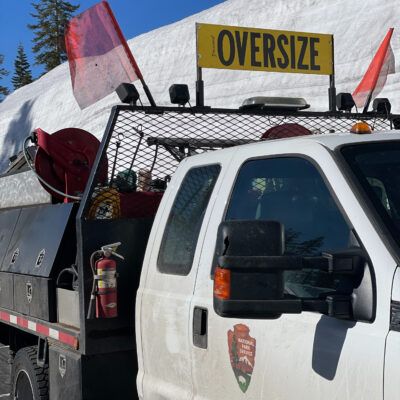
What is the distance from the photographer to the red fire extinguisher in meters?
3.90

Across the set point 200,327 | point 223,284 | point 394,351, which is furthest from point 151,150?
point 394,351

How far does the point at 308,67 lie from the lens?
542 centimetres

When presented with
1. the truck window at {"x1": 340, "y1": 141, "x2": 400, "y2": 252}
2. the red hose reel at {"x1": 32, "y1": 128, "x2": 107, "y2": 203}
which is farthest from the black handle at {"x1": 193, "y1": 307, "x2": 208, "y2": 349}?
the red hose reel at {"x1": 32, "y1": 128, "x2": 107, "y2": 203}

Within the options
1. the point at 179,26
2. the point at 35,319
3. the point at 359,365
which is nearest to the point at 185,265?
the point at 359,365

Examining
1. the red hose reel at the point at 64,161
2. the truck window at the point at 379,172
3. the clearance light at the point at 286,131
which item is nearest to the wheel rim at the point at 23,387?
the red hose reel at the point at 64,161

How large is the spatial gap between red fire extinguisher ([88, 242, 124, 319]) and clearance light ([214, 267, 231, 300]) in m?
1.60

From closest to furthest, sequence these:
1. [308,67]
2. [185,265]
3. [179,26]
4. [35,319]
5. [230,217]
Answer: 1. [230,217]
2. [185,265]
3. [35,319]
4. [308,67]
5. [179,26]

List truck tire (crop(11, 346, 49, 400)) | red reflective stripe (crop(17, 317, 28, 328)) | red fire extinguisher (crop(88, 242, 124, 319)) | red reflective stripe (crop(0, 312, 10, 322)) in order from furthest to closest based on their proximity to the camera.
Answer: red reflective stripe (crop(0, 312, 10, 322)) → red reflective stripe (crop(17, 317, 28, 328)) → truck tire (crop(11, 346, 49, 400)) → red fire extinguisher (crop(88, 242, 124, 319))

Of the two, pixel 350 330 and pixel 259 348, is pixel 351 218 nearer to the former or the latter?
pixel 350 330

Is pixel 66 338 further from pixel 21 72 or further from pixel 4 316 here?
pixel 21 72

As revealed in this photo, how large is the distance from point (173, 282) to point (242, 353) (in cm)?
69

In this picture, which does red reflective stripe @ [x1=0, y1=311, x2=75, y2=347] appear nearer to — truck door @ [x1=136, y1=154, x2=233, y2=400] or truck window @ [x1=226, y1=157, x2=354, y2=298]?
truck door @ [x1=136, y1=154, x2=233, y2=400]

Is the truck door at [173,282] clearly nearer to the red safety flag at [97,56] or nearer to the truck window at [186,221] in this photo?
the truck window at [186,221]

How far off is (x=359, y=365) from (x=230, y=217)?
107 centimetres
